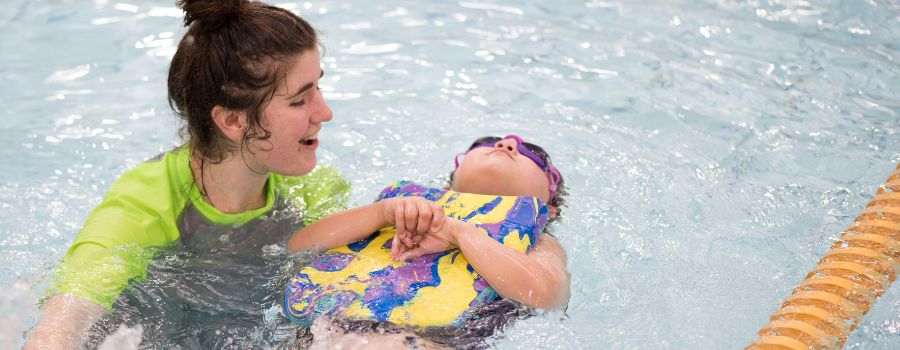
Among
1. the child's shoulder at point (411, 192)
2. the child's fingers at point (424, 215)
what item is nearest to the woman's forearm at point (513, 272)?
the child's fingers at point (424, 215)

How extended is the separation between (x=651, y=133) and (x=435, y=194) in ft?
5.83

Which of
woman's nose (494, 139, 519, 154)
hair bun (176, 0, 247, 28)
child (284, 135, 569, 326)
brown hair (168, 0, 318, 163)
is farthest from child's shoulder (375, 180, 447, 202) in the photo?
hair bun (176, 0, 247, 28)

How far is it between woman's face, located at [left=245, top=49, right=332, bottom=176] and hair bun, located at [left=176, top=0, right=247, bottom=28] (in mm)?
256

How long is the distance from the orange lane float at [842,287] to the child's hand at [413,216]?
116cm

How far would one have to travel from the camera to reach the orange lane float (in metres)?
3.07

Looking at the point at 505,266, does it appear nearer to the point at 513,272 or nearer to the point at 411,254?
the point at 513,272

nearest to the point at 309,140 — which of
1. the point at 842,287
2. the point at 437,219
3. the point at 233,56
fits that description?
the point at 233,56

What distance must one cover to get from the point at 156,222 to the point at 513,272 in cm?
124

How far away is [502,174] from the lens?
370 centimetres

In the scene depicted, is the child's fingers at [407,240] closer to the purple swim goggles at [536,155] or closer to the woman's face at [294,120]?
the woman's face at [294,120]

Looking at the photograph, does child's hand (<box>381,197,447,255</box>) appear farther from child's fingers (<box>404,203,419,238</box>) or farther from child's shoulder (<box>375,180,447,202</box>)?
child's shoulder (<box>375,180,447,202</box>)

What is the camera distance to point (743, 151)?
471cm

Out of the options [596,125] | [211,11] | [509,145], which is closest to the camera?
[211,11]

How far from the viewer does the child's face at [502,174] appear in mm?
3703
